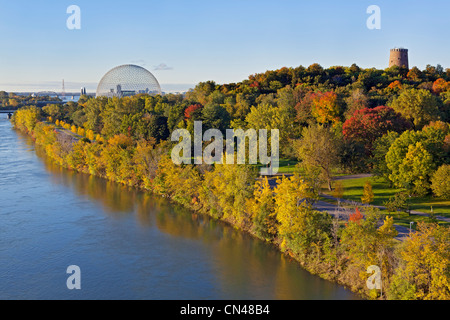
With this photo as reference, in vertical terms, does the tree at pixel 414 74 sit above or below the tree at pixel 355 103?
above

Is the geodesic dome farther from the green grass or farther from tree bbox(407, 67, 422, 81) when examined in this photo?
the green grass

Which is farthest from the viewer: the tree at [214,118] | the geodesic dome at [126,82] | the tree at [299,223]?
the geodesic dome at [126,82]

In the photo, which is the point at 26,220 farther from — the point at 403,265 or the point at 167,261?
the point at 403,265

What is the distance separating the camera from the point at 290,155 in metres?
44.7

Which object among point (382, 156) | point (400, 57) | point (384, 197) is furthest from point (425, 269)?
point (400, 57)

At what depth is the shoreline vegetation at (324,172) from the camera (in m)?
21.2

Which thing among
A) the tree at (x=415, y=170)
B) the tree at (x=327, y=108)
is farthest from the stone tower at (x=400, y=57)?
the tree at (x=415, y=170)

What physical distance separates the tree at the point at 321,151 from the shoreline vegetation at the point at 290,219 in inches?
234

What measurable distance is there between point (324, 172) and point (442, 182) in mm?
9750

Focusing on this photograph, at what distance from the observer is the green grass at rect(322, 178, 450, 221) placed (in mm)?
28345

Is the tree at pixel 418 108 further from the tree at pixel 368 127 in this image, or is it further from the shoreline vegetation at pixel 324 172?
the tree at pixel 368 127

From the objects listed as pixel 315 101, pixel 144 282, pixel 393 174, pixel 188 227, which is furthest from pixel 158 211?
pixel 315 101

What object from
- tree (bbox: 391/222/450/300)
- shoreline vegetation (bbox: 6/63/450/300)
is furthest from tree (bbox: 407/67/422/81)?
tree (bbox: 391/222/450/300)
